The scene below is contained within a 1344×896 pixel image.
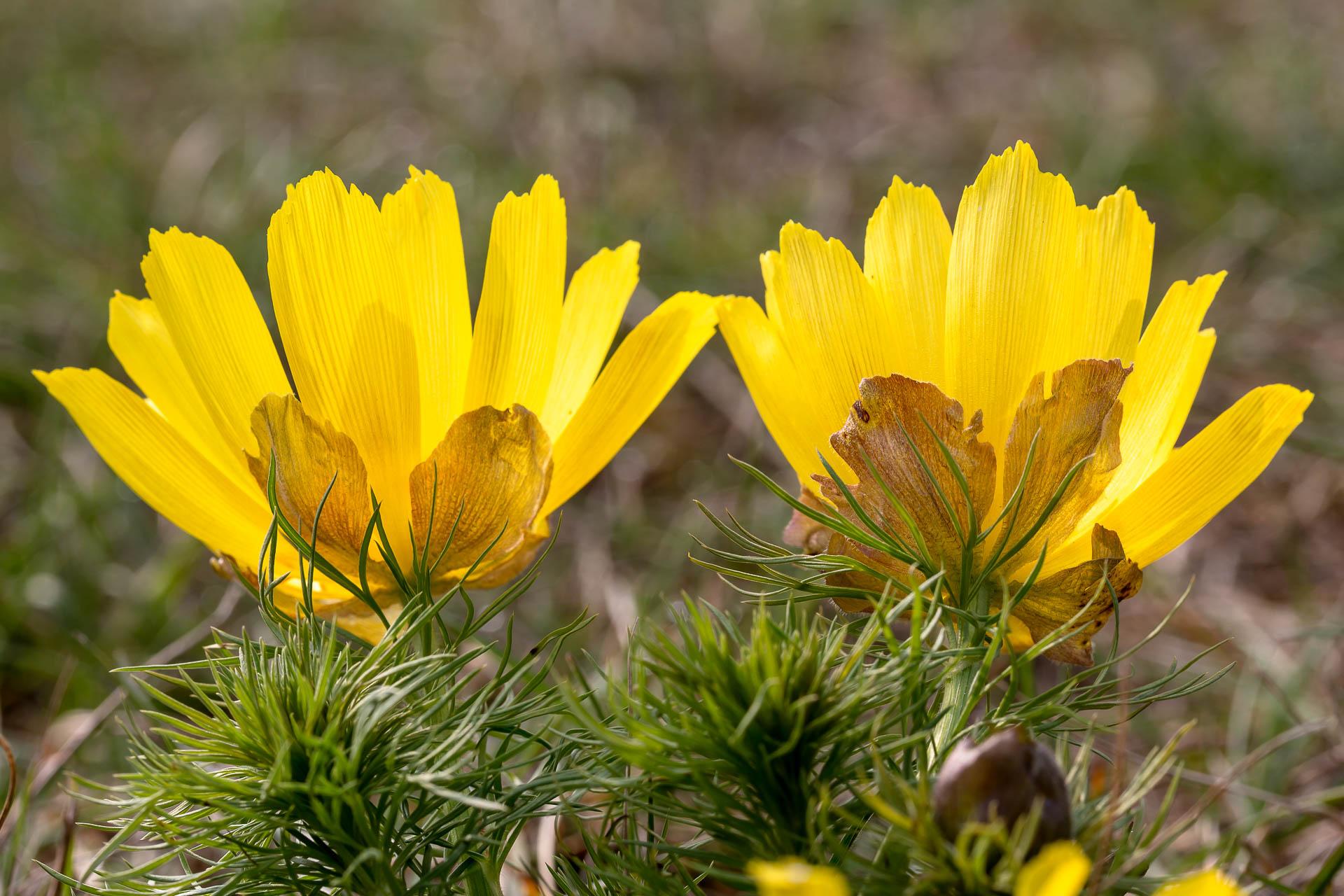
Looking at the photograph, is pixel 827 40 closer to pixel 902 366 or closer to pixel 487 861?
pixel 902 366

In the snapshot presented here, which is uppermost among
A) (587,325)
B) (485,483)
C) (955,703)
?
(587,325)

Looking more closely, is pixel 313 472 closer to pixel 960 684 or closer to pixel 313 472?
pixel 313 472

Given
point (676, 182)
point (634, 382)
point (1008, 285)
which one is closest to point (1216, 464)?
point (1008, 285)

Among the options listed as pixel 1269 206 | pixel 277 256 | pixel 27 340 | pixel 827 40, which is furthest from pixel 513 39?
pixel 277 256

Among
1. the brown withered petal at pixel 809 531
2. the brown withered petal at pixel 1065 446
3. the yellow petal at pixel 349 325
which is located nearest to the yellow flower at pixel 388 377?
the yellow petal at pixel 349 325

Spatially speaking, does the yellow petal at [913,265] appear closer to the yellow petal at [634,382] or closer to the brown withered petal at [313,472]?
the yellow petal at [634,382]
